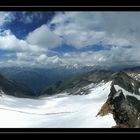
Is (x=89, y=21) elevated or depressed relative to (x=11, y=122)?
elevated

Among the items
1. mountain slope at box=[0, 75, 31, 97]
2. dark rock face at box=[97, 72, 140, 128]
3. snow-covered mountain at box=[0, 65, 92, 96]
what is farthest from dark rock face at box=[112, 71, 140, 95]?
mountain slope at box=[0, 75, 31, 97]
